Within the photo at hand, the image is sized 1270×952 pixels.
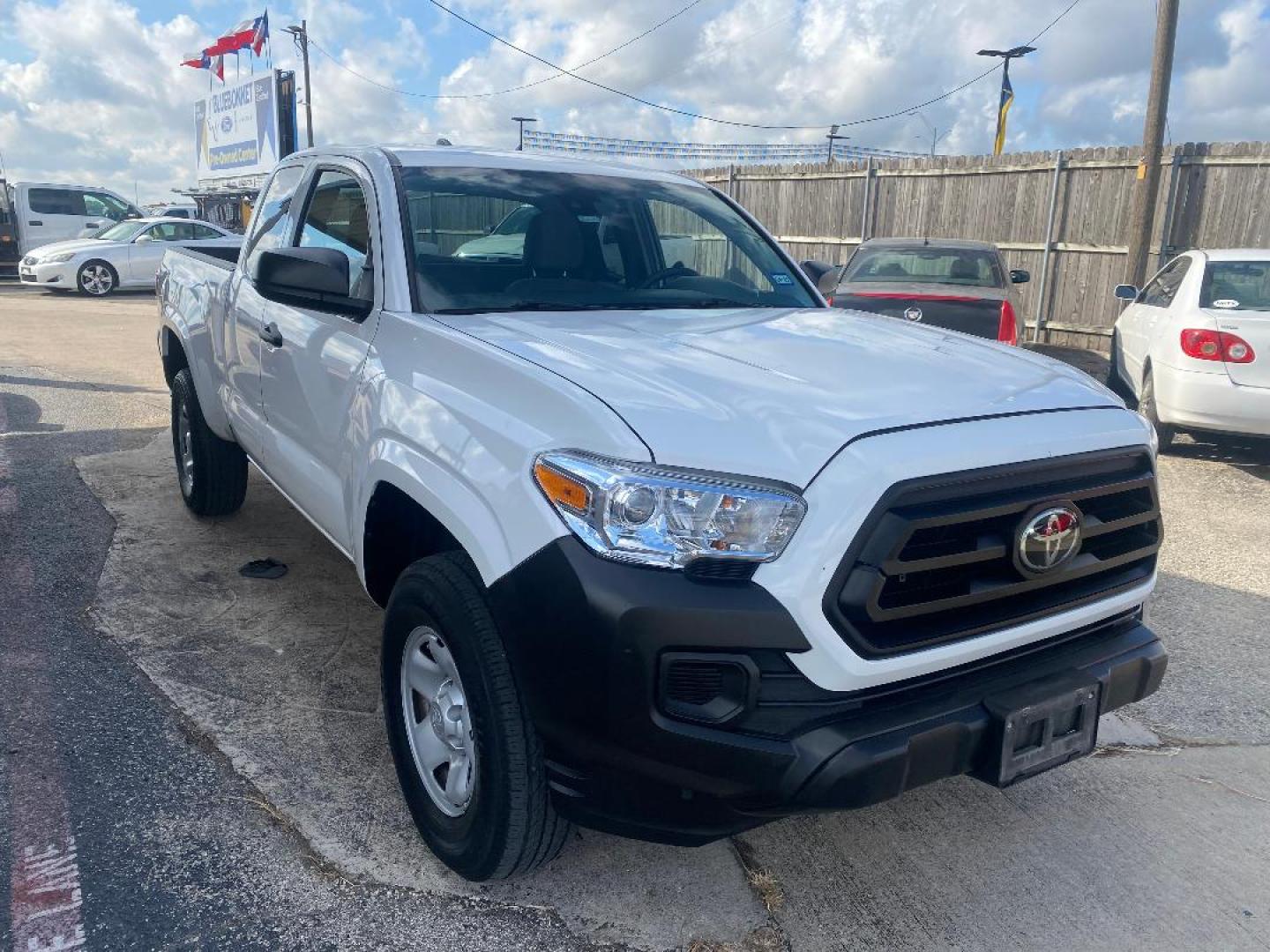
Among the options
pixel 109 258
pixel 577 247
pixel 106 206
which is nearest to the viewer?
pixel 577 247

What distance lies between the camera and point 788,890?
263cm

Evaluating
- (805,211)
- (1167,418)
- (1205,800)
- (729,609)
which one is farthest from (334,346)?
(805,211)

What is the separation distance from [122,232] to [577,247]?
60.7 ft

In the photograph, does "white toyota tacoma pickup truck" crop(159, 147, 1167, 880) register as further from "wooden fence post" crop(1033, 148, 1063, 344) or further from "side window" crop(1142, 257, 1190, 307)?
"wooden fence post" crop(1033, 148, 1063, 344)

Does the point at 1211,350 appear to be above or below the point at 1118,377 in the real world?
above

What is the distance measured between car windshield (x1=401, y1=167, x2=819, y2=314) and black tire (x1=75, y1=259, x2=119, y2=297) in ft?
58.0

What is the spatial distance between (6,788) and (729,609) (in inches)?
91.2

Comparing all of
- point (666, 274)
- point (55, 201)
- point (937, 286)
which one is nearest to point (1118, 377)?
point (937, 286)

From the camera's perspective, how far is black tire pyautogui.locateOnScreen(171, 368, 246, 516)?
513 cm

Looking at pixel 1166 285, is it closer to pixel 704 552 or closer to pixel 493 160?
pixel 493 160

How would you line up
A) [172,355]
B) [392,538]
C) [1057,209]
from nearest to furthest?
[392,538]
[172,355]
[1057,209]

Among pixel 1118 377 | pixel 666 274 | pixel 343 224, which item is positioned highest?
pixel 343 224

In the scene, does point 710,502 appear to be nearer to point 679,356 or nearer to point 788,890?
point 679,356

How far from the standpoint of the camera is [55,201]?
21812 millimetres
